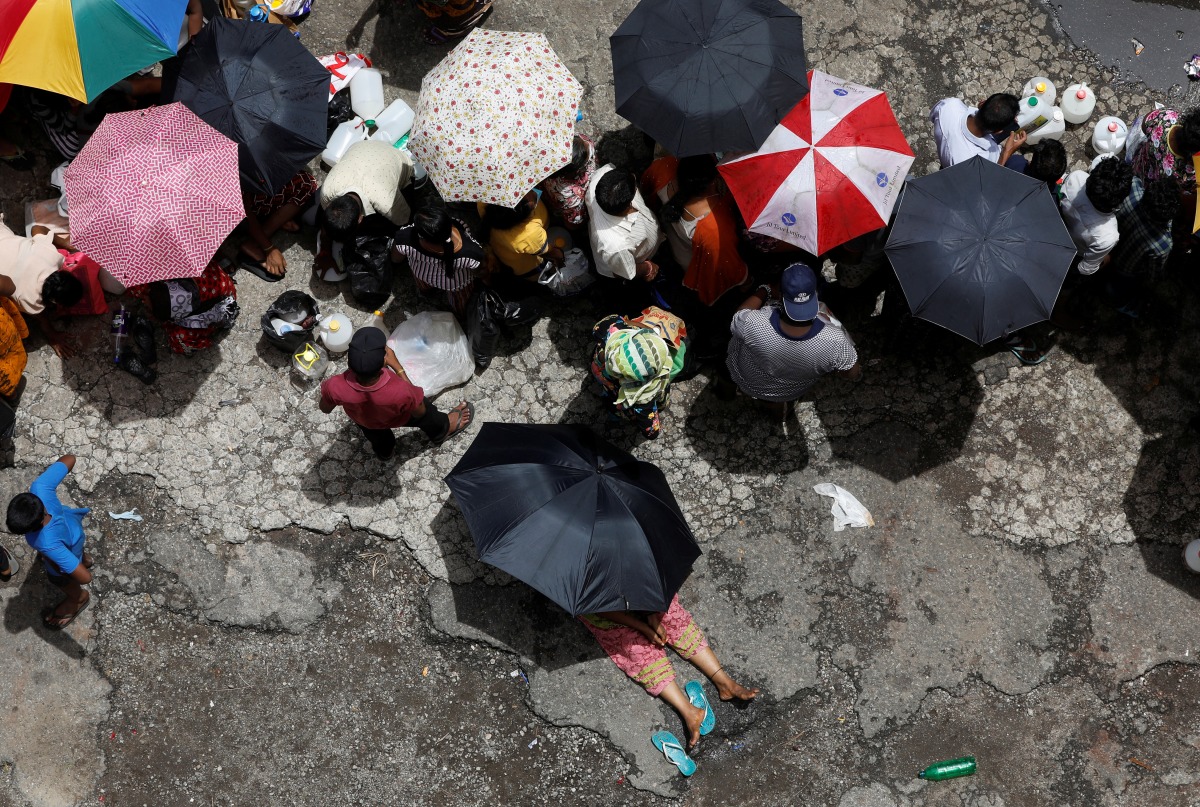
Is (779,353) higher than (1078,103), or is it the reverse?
(1078,103)

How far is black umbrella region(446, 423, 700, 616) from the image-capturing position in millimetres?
4340

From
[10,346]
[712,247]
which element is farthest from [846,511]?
[10,346]

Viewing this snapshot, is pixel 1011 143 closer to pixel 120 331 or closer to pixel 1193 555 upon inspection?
pixel 1193 555

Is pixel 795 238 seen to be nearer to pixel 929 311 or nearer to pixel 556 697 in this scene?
pixel 929 311

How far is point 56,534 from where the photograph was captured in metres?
4.79

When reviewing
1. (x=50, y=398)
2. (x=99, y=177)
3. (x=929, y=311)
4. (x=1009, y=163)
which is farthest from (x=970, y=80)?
(x=50, y=398)

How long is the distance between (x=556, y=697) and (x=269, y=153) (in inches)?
137

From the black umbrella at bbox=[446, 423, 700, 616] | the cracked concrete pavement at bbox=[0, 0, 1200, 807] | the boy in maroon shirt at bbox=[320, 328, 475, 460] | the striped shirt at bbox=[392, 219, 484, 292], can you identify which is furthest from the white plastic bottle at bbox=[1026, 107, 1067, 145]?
the boy in maroon shirt at bbox=[320, 328, 475, 460]

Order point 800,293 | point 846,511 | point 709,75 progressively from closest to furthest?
point 800,293 < point 709,75 < point 846,511

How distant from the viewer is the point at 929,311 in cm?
447

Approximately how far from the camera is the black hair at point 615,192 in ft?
15.1

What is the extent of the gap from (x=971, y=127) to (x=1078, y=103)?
3.71 feet

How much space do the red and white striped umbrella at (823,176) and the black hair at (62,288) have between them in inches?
147

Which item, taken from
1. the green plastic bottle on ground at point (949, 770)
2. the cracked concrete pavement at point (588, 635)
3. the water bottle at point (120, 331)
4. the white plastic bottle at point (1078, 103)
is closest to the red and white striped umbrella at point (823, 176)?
the cracked concrete pavement at point (588, 635)
